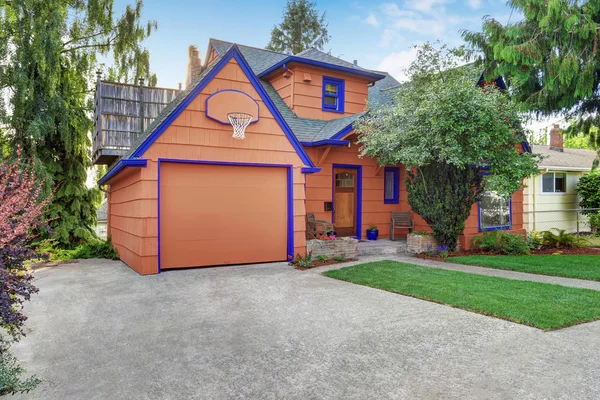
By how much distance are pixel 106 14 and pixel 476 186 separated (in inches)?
526

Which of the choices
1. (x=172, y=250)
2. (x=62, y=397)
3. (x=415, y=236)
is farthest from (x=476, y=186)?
(x=62, y=397)

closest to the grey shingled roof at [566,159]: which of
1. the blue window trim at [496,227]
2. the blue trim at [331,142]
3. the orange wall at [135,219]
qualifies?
the blue window trim at [496,227]

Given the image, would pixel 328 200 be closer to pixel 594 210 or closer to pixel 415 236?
pixel 415 236

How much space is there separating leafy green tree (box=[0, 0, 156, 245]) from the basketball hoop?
5.92 meters

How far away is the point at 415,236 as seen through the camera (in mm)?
10648

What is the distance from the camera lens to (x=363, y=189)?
40.0 ft

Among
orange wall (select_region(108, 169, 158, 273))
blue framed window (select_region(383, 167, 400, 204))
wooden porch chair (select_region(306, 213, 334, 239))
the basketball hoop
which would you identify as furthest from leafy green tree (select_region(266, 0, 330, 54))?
the basketball hoop

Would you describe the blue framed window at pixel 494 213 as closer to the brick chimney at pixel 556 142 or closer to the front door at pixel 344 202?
the front door at pixel 344 202

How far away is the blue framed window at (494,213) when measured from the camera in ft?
41.4

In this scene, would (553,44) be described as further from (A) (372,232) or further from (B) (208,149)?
(B) (208,149)

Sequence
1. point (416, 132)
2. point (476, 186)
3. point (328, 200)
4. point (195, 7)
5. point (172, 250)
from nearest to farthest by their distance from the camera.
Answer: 1. point (172, 250)
2. point (416, 132)
3. point (476, 186)
4. point (328, 200)
5. point (195, 7)

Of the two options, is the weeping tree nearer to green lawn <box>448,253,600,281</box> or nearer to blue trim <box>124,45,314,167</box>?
green lawn <box>448,253,600,281</box>

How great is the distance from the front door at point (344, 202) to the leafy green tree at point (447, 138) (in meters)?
1.56

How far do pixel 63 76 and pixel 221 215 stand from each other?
26.5 feet
